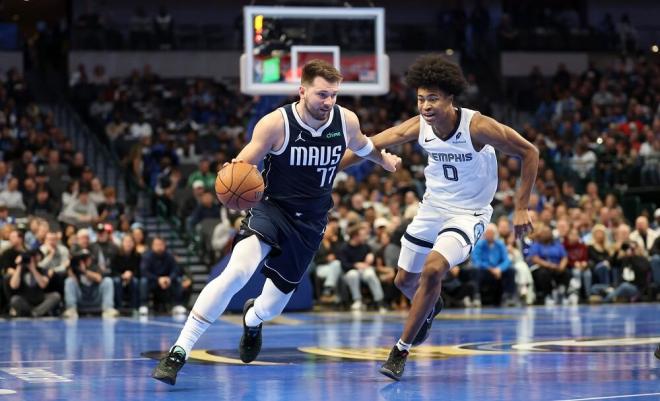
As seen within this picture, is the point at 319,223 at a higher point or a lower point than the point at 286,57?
lower

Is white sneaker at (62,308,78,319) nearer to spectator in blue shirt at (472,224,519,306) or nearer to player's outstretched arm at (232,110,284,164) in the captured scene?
spectator in blue shirt at (472,224,519,306)

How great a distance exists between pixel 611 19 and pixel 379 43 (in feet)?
56.4

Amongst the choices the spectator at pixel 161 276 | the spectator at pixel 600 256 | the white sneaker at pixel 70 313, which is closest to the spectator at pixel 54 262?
the white sneaker at pixel 70 313

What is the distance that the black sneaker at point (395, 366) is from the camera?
8.72 meters

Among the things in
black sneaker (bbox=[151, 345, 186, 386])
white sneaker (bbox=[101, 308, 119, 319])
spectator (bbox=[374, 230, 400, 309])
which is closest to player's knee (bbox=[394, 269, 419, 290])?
black sneaker (bbox=[151, 345, 186, 386])

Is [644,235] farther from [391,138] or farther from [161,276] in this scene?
[391,138]

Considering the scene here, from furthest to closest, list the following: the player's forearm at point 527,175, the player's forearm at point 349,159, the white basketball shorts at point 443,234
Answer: the player's forearm at point 349,159 < the player's forearm at point 527,175 < the white basketball shorts at point 443,234

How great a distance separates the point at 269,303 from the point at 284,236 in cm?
60

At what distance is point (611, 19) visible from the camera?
34594 mm

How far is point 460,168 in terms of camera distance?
9.42m

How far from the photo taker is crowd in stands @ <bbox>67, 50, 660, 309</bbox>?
19594 millimetres

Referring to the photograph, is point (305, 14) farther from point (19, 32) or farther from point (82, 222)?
point (19, 32)

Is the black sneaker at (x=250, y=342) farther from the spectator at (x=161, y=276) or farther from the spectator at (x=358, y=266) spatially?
the spectator at (x=358, y=266)

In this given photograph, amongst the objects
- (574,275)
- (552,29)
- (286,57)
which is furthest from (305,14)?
(552,29)
